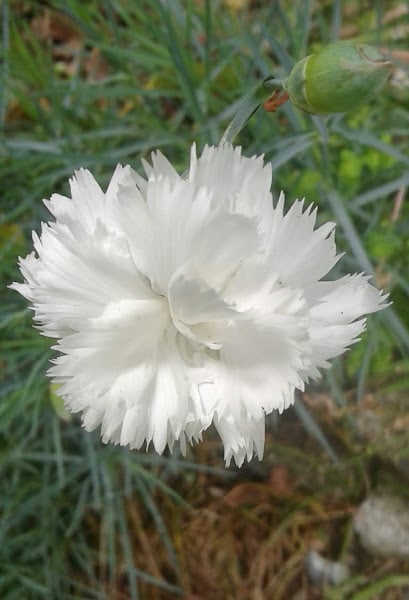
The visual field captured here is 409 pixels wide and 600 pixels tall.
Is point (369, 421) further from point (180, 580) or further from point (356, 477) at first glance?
point (180, 580)

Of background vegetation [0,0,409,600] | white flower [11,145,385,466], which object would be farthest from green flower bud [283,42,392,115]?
background vegetation [0,0,409,600]

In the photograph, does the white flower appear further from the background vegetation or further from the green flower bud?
the background vegetation

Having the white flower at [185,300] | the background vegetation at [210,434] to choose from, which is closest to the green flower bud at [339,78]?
the white flower at [185,300]

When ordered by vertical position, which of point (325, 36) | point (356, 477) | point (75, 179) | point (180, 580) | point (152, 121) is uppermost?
point (325, 36)

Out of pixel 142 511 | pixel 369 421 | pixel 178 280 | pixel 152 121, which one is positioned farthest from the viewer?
pixel 142 511

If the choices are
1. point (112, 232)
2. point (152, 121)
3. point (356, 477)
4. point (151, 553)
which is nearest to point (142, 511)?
point (151, 553)

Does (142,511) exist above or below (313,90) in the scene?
below

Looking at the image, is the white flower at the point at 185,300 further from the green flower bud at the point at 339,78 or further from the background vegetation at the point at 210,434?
the background vegetation at the point at 210,434

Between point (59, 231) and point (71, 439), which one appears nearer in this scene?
point (59, 231)
